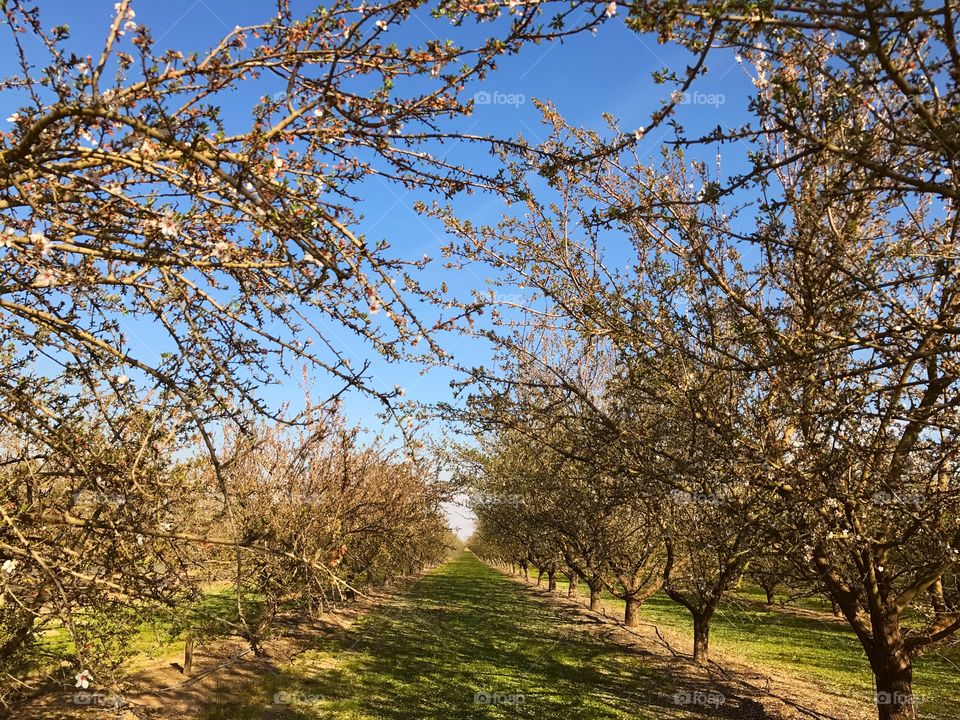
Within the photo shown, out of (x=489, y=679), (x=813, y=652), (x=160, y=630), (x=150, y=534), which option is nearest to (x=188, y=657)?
(x=160, y=630)

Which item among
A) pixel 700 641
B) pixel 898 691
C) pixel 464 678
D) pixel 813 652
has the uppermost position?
pixel 898 691

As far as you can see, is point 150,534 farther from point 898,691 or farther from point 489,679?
point 489,679

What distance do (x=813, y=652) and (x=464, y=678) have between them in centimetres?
1163

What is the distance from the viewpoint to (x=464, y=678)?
11.5m

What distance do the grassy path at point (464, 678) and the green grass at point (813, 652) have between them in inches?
106

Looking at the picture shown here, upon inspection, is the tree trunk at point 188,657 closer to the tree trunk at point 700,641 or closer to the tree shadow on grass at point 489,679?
the tree shadow on grass at point 489,679

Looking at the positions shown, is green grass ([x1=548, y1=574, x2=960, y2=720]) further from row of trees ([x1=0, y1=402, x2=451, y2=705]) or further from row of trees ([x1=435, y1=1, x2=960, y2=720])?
row of trees ([x1=0, y1=402, x2=451, y2=705])

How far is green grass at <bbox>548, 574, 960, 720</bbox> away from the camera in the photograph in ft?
36.4

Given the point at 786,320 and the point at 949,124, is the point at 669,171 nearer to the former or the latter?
the point at 786,320

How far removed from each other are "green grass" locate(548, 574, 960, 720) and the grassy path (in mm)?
2681

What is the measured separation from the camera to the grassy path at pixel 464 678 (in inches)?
362

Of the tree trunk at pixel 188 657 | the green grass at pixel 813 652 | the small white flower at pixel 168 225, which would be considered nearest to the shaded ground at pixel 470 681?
the tree trunk at pixel 188 657

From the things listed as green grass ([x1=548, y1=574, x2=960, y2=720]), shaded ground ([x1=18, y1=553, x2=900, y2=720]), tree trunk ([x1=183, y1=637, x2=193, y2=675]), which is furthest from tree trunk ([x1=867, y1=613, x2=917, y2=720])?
tree trunk ([x1=183, y1=637, x2=193, y2=675])

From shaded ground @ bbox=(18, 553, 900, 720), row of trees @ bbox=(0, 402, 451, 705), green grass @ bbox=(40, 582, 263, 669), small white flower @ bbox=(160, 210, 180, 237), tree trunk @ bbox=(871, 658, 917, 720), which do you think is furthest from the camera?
shaded ground @ bbox=(18, 553, 900, 720)
